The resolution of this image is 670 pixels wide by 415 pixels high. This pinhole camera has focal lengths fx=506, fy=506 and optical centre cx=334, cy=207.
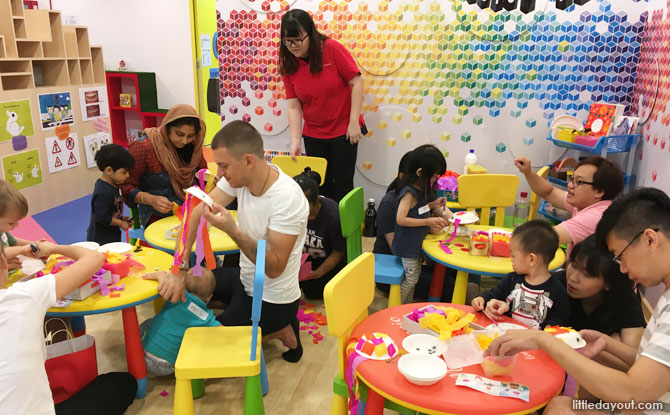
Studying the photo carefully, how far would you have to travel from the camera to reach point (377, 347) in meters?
1.94

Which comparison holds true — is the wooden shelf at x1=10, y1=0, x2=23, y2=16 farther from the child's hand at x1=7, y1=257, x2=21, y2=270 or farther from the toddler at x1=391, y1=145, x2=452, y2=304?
the toddler at x1=391, y1=145, x2=452, y2=304

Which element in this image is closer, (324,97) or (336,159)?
(324,97)

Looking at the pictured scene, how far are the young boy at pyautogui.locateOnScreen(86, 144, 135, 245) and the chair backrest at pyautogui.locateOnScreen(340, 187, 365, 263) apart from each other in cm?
164

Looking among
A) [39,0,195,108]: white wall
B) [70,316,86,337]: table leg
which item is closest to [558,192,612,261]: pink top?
[70,316,86,337]: table leg

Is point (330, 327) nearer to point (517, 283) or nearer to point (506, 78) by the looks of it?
point (517, 283)

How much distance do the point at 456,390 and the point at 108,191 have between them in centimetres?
288

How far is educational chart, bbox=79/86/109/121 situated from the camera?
625 cm

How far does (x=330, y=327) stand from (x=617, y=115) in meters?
3.53

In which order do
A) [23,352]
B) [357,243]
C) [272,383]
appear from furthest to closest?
1. [357,243]
2. [272,383]
3. [23,352]

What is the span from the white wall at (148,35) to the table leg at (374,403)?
23.9 feet

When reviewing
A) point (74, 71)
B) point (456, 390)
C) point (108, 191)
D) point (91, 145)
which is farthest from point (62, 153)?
point (456, 390)

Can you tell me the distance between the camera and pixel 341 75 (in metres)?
4.43


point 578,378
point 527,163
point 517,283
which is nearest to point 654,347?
point 578,378

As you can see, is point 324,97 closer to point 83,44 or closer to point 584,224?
point 584,224
